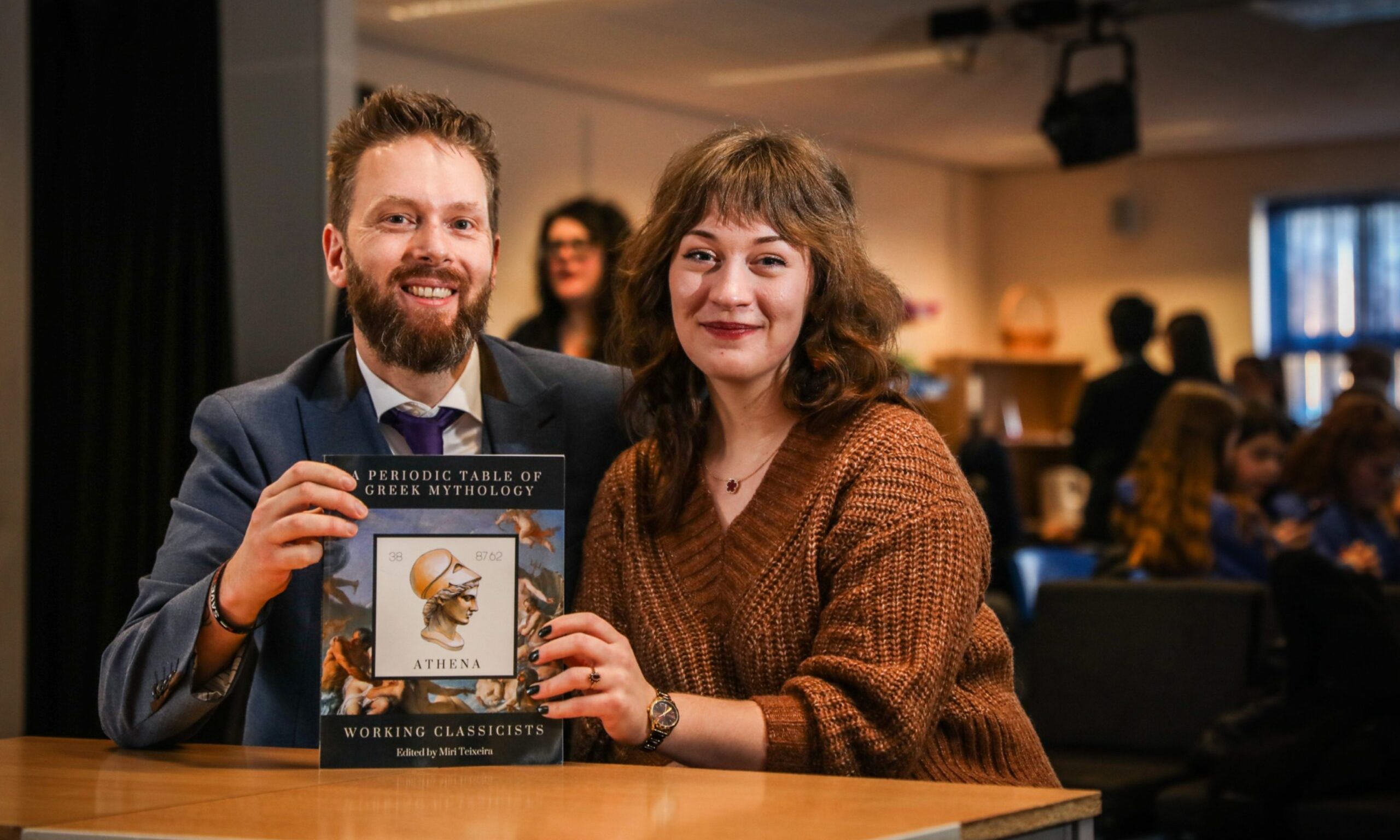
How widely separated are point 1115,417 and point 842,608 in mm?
4582

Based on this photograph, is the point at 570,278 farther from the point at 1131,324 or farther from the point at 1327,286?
the point at 1327,286

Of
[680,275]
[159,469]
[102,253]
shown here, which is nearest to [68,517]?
[159,469]

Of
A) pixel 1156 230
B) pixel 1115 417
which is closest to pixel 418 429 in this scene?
pixel 1115 417

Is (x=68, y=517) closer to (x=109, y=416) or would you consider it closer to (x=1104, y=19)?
(x=109, y=416)

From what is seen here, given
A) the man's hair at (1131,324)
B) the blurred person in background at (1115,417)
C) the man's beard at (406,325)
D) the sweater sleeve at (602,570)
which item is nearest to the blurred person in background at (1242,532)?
the blurred person in background at (1115,417)

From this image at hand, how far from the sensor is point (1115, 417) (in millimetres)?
5875

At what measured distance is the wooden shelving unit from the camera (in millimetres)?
9945

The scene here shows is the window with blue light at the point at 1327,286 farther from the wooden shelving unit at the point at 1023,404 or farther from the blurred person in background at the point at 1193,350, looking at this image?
the blurred person in background at the point at 1193,350

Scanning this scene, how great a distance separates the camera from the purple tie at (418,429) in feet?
5.87

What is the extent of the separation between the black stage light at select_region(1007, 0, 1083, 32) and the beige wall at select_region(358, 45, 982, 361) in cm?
95

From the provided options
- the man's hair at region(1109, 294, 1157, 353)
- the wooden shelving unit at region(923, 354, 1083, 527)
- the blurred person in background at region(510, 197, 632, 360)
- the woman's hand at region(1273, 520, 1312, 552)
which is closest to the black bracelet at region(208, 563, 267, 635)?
the blurred person in background at region(510, 197, 632, 360)

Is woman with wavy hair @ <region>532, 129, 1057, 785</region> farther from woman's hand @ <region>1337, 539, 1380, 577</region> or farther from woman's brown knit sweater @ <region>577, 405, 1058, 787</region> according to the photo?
woman's hand @ <region>1337, 539, 1380, 577</region>

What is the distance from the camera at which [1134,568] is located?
404cm

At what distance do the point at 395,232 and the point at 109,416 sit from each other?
2.04m
